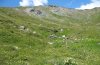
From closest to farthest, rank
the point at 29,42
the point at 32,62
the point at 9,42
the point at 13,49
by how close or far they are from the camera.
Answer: the point at 32,62
the point at 13,49
the point at 9,42
the point at 29,42

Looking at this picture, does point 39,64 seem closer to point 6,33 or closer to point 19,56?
point 19,56

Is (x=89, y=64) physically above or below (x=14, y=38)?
below

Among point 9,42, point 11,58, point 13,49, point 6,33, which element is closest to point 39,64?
point 11,58

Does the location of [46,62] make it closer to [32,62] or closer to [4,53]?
[32,62]

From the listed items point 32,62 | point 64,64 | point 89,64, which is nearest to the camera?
point 64,64

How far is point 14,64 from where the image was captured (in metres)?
27.6

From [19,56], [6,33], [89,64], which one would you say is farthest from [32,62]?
[6,33]

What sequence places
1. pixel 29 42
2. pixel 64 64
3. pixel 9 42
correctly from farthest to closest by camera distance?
1. pixel 29 42
2. pixel 9 42
3. pixel 64 64

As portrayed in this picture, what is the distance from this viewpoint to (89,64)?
105 ft

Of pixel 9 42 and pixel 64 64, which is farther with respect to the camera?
pixel 9 42

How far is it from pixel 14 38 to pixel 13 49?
10.2m

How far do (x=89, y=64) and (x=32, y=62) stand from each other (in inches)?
289

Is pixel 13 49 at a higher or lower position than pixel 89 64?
higher

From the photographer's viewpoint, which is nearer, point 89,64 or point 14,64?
point 14,64
